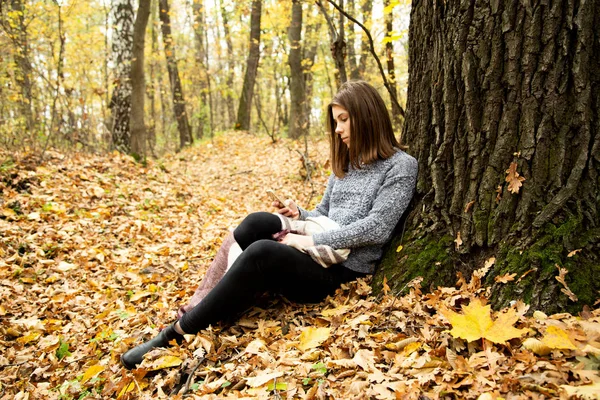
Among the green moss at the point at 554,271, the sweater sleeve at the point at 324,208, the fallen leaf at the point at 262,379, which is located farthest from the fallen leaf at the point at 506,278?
the sweater sleeve at the point at 324,208

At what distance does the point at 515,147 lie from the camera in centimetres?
207

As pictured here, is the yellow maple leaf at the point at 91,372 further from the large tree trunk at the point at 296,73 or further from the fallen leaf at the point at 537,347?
the large tree trunk at the point at 296,73

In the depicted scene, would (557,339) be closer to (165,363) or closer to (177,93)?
(165,363)

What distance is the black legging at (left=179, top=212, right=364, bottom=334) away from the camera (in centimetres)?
249

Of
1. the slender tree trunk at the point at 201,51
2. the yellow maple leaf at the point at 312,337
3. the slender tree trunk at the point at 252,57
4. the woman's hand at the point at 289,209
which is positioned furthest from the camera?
the slender tree trunk at the point at 201,51

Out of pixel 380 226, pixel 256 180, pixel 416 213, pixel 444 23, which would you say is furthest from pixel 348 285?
pixel 256 180

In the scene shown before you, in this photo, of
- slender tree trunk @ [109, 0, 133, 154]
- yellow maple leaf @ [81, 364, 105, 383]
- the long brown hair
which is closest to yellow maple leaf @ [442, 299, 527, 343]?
the long brown hair

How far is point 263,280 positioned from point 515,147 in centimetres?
153

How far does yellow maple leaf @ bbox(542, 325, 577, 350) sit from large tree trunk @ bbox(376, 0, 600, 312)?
30 cm

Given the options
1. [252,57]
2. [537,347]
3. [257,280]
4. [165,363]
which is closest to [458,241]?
[537,347]

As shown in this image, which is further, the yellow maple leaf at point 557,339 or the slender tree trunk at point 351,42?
the slender tree trunk at point 351,42

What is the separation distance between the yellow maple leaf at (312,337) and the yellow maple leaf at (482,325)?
70 cm

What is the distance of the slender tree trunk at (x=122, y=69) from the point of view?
8133mm

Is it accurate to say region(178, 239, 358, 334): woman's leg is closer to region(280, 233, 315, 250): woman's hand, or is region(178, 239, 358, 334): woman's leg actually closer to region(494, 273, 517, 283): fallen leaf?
region(280, 233, 315, 250): woman's hand
